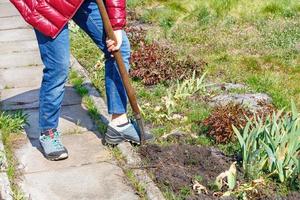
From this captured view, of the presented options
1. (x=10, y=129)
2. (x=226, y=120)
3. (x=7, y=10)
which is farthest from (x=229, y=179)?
(x=7, y=10)

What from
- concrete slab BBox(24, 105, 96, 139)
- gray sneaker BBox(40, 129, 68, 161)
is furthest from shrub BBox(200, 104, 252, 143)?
gray sneaker BBox(40, 129, 68, 161)

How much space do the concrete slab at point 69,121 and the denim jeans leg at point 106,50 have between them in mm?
588

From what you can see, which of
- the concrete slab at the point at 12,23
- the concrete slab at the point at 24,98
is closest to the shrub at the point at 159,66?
the concrete slab at the point at 24,98

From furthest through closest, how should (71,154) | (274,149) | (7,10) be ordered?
(7,10), (71,154), (274,149)

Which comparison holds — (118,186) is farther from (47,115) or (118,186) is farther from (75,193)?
(47,115)

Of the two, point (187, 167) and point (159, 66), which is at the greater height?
point (187, 167)

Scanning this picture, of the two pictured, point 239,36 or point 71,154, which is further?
point 239,36

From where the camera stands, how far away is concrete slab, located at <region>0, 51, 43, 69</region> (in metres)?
7.89

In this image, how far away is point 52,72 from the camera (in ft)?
16.8

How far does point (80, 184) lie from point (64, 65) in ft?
2.81

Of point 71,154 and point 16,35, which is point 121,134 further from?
point 16,35

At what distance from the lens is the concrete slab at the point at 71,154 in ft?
17.1

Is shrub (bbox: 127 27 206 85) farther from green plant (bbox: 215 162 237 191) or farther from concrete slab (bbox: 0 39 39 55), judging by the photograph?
green plant (bbox: 215 162 237 191)

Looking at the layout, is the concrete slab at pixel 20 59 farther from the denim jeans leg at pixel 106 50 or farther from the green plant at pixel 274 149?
the green plant at pixel 274 149
